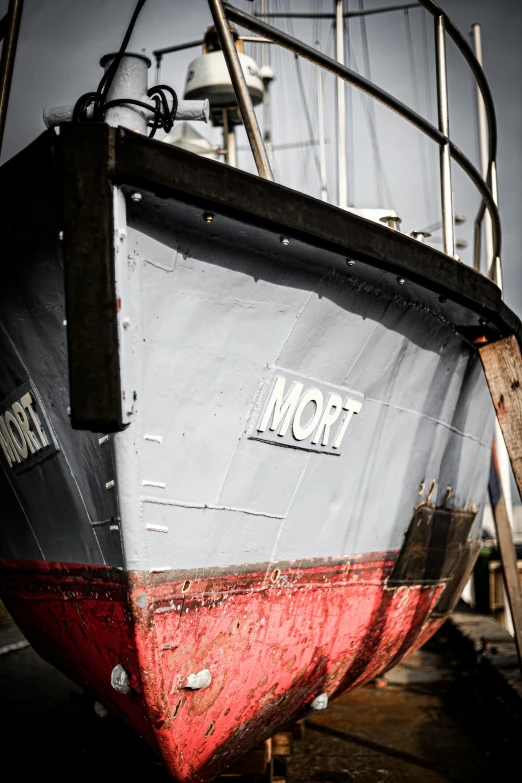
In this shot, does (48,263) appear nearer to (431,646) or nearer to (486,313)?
(486,313)

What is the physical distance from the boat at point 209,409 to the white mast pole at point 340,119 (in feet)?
1.05

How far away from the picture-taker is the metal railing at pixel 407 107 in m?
2.87

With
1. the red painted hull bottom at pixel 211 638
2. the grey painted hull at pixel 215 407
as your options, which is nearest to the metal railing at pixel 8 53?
the grey painted hull at pixel 215 407

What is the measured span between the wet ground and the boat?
4.62 feet

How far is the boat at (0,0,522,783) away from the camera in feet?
8.41

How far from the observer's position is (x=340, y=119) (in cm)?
424

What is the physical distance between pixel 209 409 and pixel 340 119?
222 centimetres

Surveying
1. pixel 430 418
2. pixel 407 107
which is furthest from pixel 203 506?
pixel 407 107

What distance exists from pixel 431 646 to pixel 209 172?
7385mm

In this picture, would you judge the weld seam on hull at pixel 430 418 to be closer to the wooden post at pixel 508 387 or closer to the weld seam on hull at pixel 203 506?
the wooden post at pixel 508 387

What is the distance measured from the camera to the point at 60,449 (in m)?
3.16

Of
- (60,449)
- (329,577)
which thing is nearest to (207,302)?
(60,449)

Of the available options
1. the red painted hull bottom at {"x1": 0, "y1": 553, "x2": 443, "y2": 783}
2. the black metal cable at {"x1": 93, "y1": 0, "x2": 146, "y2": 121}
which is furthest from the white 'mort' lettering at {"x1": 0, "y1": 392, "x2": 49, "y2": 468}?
the black metal cable at {"x1": 93, "y1": 0, "x2": 146, "y2": 121}

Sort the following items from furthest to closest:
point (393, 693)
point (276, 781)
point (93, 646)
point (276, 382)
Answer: point (393, 693), point (276, 781), point (93, 646), point (276, 382)
